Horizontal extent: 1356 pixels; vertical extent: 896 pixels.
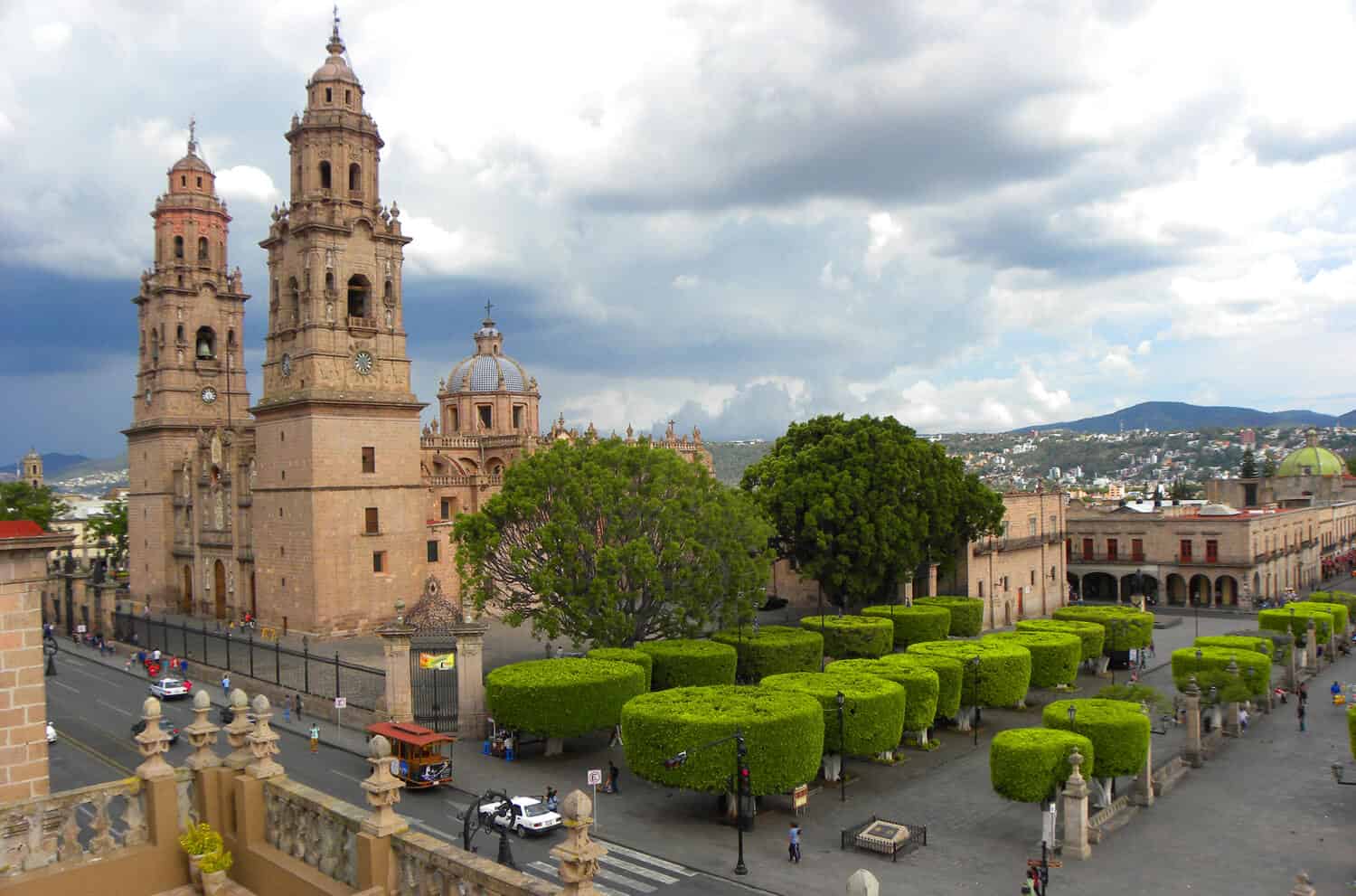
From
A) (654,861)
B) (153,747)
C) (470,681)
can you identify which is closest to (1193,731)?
(654,861)

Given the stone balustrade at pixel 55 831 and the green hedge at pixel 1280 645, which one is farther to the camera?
the green hedge at pixel 1280 645

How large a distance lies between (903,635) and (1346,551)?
75708mm

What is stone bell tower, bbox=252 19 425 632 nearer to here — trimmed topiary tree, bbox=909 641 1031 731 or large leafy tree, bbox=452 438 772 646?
large leafy tree, bbox=452 438 772 646

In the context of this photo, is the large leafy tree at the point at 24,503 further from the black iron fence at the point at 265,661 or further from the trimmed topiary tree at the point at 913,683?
the trimmed topiary tree at the point at 913,683

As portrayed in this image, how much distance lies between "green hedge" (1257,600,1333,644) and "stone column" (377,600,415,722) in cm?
4211

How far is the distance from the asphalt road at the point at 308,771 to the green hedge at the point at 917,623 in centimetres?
2501

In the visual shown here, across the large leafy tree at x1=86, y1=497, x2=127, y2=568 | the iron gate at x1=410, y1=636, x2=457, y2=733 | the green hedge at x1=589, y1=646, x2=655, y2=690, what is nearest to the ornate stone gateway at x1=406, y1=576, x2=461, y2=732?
the iron gate at x1=410, y1=636, x2=457, y2=733

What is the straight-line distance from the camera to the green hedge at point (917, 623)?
151 feet

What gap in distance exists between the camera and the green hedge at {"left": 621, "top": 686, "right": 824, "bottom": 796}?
81.7ft

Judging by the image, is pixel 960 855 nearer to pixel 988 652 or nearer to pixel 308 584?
pixel 988 652

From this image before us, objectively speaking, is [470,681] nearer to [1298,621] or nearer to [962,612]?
[962,612]

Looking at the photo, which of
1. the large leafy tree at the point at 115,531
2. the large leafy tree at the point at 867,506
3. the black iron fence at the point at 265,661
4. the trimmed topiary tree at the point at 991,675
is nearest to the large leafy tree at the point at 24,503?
the large leafy tree at the point at 115,531

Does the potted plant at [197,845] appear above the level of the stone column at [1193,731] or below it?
above

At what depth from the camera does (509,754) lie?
31.4 metres
